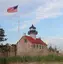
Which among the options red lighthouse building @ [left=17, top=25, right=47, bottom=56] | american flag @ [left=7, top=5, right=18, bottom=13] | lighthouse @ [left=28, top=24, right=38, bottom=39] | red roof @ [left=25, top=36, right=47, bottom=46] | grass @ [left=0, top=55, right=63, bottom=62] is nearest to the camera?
grass @ [left=0, top=55, right=63, bottom=62]

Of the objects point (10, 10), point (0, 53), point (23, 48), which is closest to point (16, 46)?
point (23, 48)

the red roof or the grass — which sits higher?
the red roof

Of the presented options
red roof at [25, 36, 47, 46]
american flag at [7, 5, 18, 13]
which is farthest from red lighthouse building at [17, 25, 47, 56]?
american flag at [7, 5, 18, 13]

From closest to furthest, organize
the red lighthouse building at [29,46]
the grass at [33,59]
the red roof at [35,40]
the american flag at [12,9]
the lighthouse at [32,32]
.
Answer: the grass at [33,59], the american flag at [12,9], the red lighthouse building at [29,46], the red roof at [35,40], the lighthouse at [32,32]

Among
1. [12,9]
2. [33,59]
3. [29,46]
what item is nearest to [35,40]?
[29,46]

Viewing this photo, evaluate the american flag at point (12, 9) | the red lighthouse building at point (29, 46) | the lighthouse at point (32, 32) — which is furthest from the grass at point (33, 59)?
the lighthouse at point (32, 32)

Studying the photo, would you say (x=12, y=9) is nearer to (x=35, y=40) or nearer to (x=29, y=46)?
(x=29, y=46)

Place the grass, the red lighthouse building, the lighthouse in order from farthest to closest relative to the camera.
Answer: the lighthouse, the red lighthouse building, the grass

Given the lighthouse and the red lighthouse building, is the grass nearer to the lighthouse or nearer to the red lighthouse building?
the red lighthouse building

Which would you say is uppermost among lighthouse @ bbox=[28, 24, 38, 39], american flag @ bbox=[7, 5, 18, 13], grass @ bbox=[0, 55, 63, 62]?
american flag @ bbox=[7, 5, 18, 13]

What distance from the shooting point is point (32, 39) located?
147ft

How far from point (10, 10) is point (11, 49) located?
7333 millimetres

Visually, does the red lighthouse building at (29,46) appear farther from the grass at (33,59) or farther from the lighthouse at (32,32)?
the grass at (33,59)

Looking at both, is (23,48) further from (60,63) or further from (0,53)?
(60,63)
